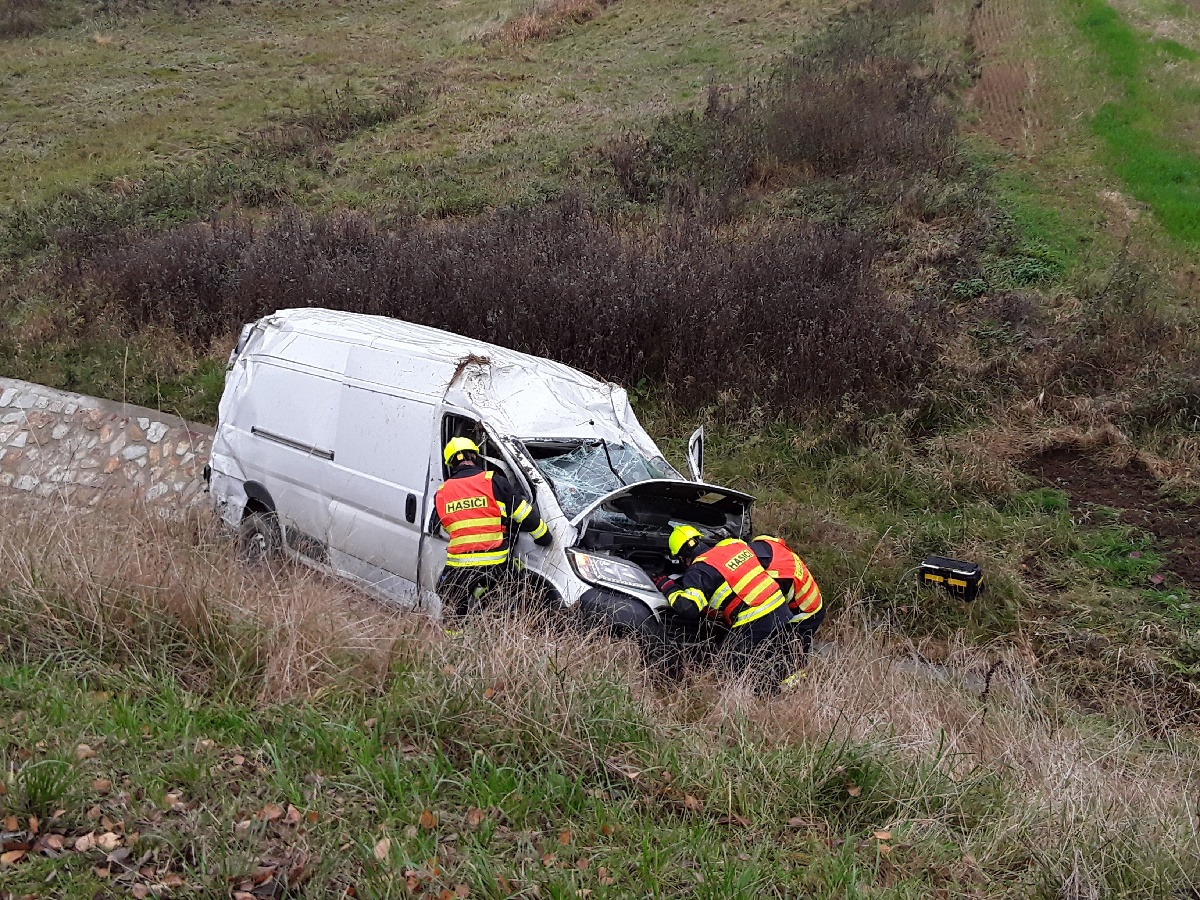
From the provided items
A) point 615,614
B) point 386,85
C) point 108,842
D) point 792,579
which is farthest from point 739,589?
point 386,85

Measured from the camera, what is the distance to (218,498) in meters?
7.30

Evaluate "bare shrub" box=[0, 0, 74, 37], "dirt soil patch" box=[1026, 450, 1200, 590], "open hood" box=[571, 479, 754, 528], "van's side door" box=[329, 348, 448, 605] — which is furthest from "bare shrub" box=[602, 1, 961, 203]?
"bare shrub" box=[0, 0, 74, 37]

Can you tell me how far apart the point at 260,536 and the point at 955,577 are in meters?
5.44

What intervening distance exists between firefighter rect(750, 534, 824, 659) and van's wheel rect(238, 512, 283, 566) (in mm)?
3675

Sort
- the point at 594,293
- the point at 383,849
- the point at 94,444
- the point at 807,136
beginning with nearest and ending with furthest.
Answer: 1. the point at 383,849
2. the point at 94,444
3. the point at 594,293
4. the point at 807,136

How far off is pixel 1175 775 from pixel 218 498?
22.5 feet

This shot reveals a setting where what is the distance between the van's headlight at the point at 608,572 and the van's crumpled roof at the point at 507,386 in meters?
1.06

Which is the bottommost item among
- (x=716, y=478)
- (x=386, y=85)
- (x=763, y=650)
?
(x=716, y=478)

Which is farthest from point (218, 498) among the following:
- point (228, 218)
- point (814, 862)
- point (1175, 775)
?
point (228, 218)

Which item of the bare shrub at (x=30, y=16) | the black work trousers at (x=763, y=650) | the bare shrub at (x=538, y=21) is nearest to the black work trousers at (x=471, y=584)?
the black work trousers at (x=763, y=650)

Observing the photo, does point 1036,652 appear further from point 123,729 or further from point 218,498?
point 218,498

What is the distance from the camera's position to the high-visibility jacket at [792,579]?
560 centimetres

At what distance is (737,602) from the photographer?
5.30 m

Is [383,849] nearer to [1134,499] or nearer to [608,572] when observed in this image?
[608,572]
